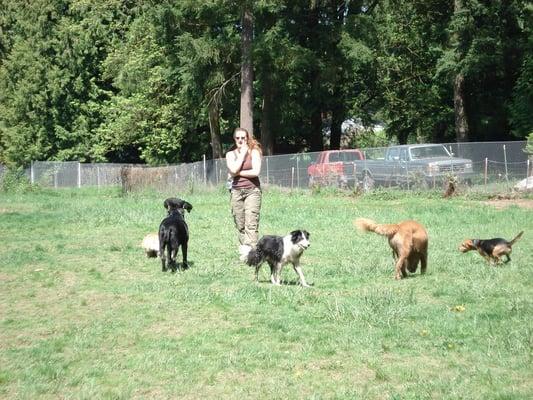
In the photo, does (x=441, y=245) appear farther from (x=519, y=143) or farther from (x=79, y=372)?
(x=519, y=143)

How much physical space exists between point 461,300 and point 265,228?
8693mm

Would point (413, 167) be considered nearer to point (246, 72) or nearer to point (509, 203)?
point (509, 203)

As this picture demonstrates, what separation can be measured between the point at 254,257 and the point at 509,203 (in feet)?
47.5

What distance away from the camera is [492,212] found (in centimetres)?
1825

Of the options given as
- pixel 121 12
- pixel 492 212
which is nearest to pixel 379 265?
pixel 492 212

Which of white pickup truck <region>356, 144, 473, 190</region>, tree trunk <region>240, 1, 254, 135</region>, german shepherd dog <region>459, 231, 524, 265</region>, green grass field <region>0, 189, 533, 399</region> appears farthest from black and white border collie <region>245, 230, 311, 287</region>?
tree trunk <region>240, 1, 254, 135</region>

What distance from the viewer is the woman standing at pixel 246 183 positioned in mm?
10477

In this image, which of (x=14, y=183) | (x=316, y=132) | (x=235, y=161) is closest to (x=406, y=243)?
(x=235, y=161)

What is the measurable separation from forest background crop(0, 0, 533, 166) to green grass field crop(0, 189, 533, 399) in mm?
18472

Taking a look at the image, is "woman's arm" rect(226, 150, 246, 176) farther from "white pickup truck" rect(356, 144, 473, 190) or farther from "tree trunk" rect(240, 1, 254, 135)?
"tree trunk" rect(240, 1, 254, 135)

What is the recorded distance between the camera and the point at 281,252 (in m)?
8.98

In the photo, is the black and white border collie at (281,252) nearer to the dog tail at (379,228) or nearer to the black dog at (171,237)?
the dog tail at (379,228)

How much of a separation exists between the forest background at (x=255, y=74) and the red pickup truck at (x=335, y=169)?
4964 mm

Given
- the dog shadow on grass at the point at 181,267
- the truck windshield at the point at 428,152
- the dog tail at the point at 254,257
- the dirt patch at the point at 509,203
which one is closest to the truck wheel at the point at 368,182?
the truck windshield at the point at 428,152
